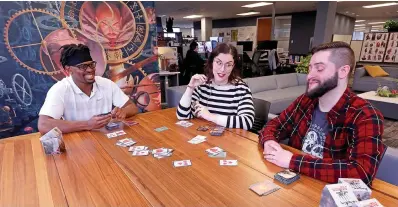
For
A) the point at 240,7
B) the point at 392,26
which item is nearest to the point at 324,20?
the point at 392,26

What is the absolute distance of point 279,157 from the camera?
1.11 metres

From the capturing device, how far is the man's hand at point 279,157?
1.09 m

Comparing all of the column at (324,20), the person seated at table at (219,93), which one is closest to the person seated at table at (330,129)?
the person seated at table at (219,93)

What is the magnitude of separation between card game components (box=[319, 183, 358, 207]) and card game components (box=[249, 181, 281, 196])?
177 millimetres

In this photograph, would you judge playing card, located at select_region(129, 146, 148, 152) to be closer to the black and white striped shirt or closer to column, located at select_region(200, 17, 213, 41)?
the black and white striped shirt

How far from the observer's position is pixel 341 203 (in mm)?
732

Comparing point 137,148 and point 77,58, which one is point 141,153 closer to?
point 137,148

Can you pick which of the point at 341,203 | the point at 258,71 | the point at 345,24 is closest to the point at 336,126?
the point at 341,203

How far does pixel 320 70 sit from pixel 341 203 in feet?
2.16

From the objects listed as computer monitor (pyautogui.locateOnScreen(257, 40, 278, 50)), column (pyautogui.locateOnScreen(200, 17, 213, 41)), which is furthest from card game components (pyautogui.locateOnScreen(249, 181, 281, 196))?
column (pyautogui.locateOnScreen(200, 17, 213, 41))

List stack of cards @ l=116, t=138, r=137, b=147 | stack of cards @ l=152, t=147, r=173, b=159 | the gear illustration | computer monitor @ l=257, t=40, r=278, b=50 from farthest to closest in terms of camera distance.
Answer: computer monitor @ l=257, t=40, r=278, b=50
the gear illustration
stack of cards @ l=116, t=138, r=137, b=147
stack of cards @ l=152, t=147, r=173, b=159

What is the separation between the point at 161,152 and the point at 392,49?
27.4ft

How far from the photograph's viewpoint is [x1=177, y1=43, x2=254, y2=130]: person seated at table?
5.66 ft

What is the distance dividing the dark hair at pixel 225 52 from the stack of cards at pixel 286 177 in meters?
0.95
